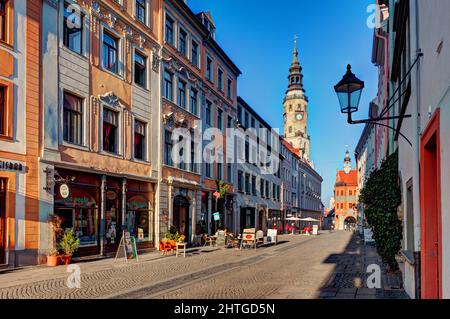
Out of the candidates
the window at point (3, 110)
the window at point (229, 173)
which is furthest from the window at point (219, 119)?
the window at point (3, 110)

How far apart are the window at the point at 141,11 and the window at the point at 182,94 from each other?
191 inches

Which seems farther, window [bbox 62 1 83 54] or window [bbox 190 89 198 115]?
window [bbox 190 89 198 115]

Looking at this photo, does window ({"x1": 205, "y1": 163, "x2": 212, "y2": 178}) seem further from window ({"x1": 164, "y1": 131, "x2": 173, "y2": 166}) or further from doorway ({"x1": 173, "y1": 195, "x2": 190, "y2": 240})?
window ({"x1": 164, "y1": 131, "x2": 173, "y2": 166})

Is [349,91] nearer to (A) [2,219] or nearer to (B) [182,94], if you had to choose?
(A) [2,219]

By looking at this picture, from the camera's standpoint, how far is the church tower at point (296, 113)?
332ft

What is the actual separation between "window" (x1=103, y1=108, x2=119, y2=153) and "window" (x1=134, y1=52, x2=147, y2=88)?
2818mm

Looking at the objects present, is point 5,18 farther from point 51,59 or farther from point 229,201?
point 229,201

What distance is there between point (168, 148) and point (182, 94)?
13.2 feet

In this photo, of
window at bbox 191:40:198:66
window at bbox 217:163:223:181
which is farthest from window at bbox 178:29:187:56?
window at bbox 217:163:223:181

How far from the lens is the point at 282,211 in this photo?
59062 mm

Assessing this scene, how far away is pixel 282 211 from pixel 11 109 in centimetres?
4813

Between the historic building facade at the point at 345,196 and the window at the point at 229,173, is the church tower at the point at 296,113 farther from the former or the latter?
the window at the point at 229,173

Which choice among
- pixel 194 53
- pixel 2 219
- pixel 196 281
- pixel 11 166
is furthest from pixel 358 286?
pixel 194 53

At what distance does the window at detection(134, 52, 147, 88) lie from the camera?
71.3ft
